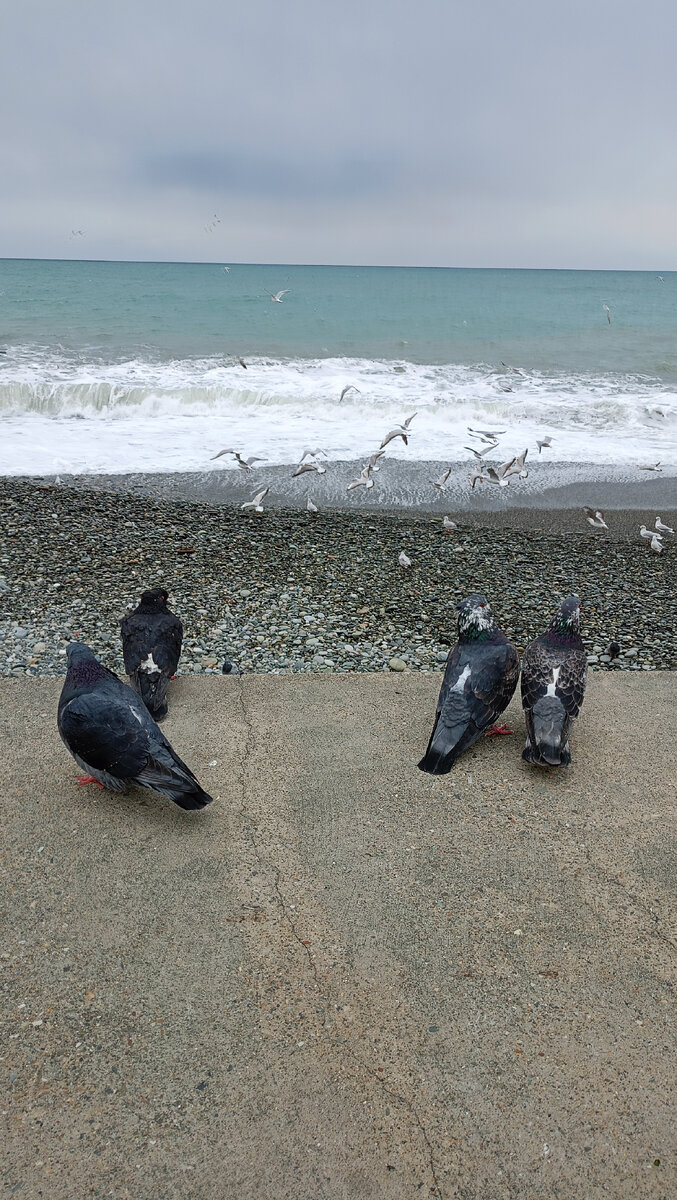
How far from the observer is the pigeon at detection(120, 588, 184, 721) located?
459 cm

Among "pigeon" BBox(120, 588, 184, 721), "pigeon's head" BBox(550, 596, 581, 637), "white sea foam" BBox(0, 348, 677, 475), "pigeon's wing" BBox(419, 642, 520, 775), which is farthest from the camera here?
"white sea foam" BBox(0, 348, 677, 475)

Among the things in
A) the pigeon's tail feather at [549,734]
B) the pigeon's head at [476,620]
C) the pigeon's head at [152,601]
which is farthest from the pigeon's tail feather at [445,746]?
the pigeon's head at [152,601]

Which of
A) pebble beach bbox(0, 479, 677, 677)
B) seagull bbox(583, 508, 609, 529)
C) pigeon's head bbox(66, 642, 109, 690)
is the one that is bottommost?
pebble beach bbox(0, 479, 677, 677)

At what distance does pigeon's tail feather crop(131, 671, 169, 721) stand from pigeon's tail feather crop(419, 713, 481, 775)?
1595 millimetres

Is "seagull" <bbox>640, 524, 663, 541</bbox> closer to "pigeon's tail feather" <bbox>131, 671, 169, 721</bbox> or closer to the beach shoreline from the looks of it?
the beach shoreline

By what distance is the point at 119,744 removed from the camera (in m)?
3.64

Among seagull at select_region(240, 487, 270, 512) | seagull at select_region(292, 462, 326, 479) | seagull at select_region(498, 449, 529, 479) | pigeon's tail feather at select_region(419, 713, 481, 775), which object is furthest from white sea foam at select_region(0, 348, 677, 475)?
pigeon's tail feather at select_region(419, 713, 481, 775)

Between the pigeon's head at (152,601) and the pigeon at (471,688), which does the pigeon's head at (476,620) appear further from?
the pigeon's head at (152,601)

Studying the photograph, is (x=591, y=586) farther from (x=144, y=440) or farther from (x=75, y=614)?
(x=144, y=440)

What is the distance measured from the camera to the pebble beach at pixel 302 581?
18.6 feet

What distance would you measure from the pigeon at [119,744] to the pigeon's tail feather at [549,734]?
172 centimetres

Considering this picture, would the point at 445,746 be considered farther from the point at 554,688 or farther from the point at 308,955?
the point at 308,955

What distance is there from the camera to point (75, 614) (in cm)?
612

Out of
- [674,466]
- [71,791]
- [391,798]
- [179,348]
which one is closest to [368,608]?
[391,798]
